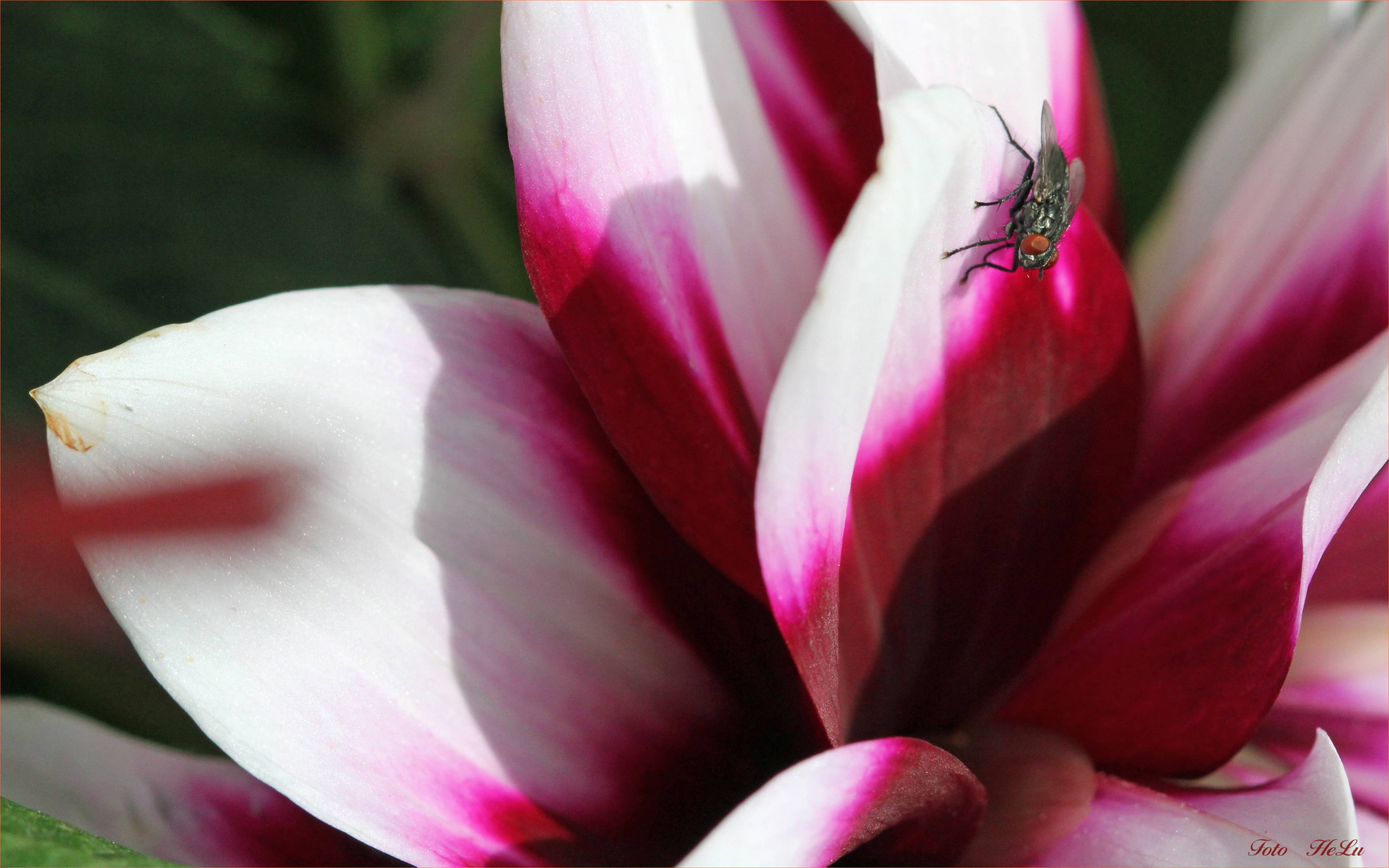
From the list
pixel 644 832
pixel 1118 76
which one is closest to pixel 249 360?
pixel 644 832

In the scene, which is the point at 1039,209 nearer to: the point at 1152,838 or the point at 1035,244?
the point at 1035,244

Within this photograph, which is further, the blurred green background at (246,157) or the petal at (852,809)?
the blurred green background at (246,157)

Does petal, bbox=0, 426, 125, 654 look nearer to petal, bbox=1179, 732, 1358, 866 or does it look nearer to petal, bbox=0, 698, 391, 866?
petal, bbox=0, 698, 391, 866

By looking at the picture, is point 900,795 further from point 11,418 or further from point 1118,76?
point 1118,76

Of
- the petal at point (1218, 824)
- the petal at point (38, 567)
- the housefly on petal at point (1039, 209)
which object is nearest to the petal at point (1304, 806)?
the petal at point (1218, 824)

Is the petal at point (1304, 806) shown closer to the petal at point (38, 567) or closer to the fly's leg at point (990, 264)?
the fly's leg at point (990, 264)

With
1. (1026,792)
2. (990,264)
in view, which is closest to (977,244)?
(990,264)

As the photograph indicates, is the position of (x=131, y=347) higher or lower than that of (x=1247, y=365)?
higher
